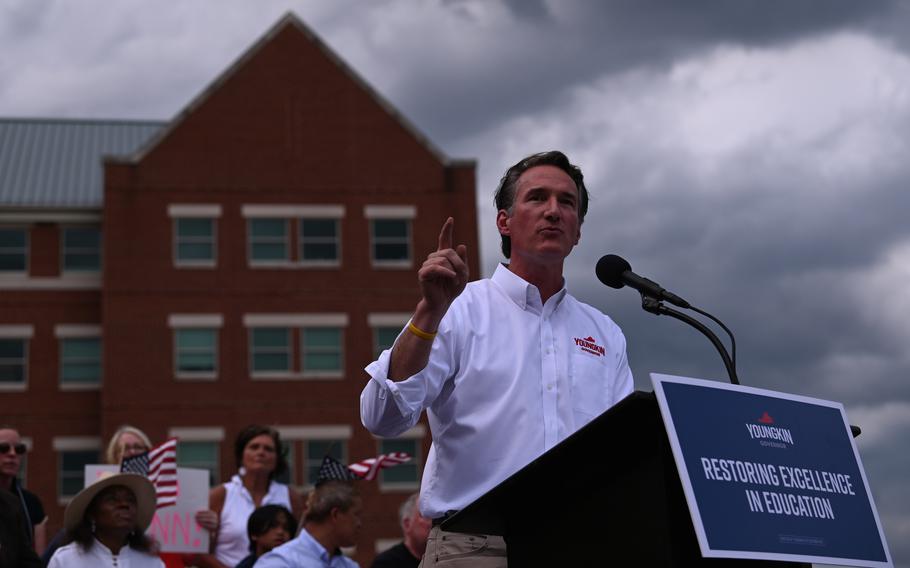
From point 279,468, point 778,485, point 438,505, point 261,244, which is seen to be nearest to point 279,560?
point 279,468

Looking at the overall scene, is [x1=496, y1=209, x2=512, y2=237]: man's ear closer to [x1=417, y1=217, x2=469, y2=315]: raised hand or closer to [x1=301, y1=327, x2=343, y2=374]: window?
[x1=417, y1=217, x2=469, y2=315]: raised hand

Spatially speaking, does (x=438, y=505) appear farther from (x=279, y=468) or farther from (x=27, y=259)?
(x=27, y=259)

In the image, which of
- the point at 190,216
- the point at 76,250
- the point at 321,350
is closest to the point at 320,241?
the point at 321,350

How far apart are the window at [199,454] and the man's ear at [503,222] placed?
3536 centimetres

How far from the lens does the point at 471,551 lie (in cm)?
402

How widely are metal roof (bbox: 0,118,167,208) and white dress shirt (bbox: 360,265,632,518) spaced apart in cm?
3881

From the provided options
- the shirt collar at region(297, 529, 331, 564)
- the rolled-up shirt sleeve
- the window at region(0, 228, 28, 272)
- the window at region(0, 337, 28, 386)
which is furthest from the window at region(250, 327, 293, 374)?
the rolled-up shirt sleeve

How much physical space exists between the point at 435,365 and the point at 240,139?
38.4 meters

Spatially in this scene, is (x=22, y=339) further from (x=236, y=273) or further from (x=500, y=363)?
(x=500, y=363)

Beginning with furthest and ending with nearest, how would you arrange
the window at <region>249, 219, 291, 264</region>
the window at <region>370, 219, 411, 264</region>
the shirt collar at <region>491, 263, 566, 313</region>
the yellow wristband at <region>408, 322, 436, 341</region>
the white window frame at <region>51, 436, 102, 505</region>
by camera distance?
the window at <region>370, 219, 411, 264</region> < the window at <region>249, 219, 291, 264</region> < the white window frame at <region>51, 436, 102, 505</region> < the shirt collar at <region>491, 263, 566, 313</region> < the yellow wristband at <region>408, 322, 436, 341</region>

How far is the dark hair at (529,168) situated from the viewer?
4.66 metres

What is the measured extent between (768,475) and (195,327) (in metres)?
38.3

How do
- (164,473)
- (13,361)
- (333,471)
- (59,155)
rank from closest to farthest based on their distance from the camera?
(164,473) → (333,471) → (13,361) → (59,155)

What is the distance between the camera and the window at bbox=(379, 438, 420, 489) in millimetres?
40281
